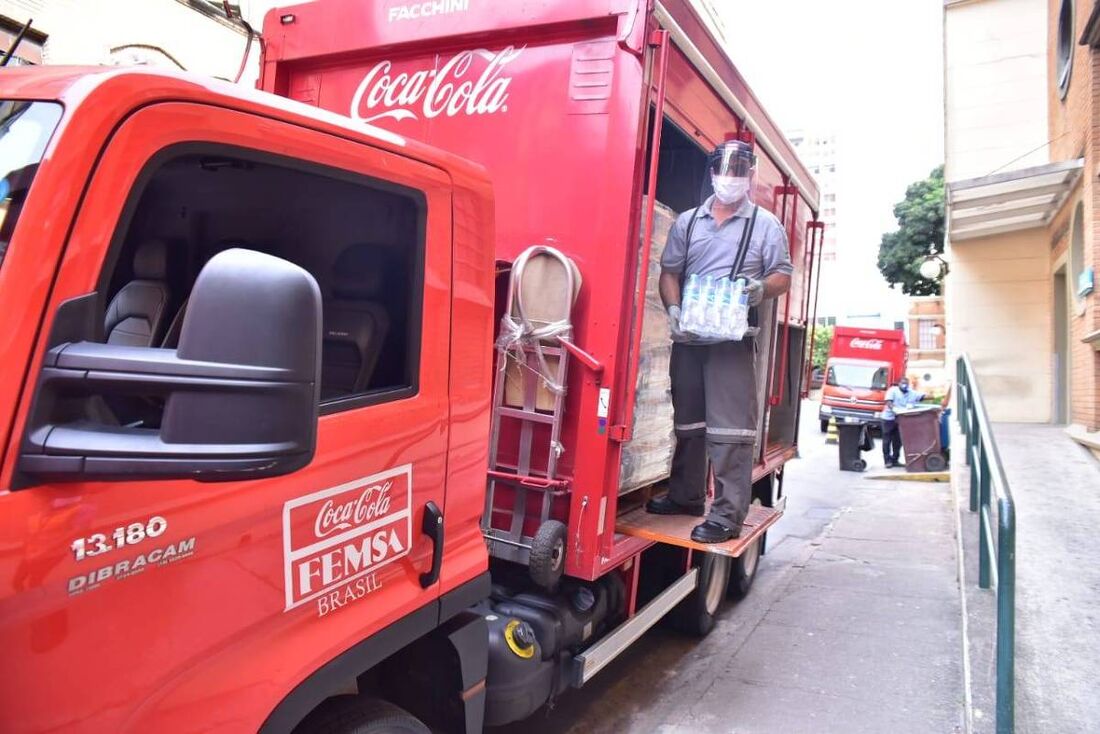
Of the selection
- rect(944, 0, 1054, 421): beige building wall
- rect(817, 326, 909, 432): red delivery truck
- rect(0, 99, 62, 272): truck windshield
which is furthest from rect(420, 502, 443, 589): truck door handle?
rect(817, 326, 909, 432): red delivery truck

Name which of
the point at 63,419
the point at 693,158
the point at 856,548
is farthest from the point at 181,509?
the point at 856,548

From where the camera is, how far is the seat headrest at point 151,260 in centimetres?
203

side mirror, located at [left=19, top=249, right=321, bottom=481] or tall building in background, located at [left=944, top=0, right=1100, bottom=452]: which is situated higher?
tall building in background, located at [left=944, top=0, right=1100, bottom=452]

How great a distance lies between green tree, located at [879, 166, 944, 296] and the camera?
1032 inches

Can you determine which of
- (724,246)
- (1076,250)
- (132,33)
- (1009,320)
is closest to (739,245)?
(724,246)

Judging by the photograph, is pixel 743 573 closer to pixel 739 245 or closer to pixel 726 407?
pixel 726 407

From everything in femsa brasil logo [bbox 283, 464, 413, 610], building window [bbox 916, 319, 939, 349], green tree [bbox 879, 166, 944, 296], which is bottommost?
femsa brasil logo [bbox 283, 464, 413, 610]

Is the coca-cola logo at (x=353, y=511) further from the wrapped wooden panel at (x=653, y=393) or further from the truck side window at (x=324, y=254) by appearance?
the wrapped wooden panel at (x=653, y=393)

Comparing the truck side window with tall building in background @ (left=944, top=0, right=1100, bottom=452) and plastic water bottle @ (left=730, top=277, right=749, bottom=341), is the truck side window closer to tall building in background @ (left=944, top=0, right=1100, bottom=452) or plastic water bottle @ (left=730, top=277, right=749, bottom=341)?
plastic water bottle @ (left=730, top=277, right=749, bottom=341)

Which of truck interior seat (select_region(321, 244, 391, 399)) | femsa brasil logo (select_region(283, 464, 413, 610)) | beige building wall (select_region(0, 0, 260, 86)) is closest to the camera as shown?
femsa brasil logo (select_region(283, 464, 413, 610))

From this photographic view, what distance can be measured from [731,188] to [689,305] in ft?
2.12

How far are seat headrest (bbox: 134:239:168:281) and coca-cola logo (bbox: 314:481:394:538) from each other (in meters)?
0.84

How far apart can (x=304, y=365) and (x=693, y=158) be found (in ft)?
13.8

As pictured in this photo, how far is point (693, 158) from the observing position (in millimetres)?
5035
